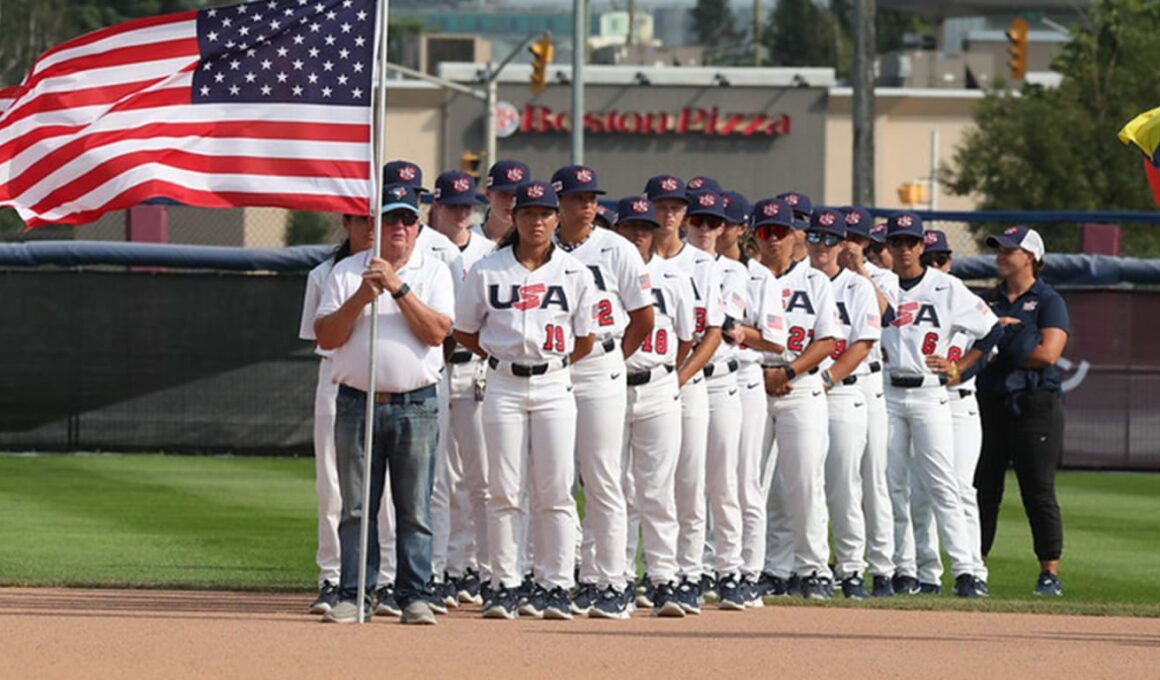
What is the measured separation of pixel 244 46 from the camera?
417 inches

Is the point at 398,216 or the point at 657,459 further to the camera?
the point at 657,459

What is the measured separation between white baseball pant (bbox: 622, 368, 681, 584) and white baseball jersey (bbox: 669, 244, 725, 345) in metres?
0.35

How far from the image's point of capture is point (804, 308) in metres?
12.2

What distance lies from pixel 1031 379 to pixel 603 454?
3537 mm

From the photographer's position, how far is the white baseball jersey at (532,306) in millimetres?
10523

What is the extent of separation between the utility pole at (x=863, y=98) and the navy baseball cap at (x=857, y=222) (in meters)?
14.6

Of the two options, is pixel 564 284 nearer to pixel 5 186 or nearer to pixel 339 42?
pixel 339 42

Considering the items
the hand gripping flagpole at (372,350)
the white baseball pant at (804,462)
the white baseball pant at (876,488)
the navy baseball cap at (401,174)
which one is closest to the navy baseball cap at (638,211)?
the navy baseball cap at (401,174)

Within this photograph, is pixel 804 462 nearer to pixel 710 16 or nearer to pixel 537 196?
pixel 537 196

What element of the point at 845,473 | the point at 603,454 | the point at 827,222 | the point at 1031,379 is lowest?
the point at 845,473

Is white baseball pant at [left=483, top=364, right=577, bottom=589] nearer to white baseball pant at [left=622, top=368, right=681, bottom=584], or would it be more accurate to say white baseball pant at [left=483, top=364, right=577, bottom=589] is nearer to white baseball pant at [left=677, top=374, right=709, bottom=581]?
white baseball pant at [left=622, top=368, right=681, bottom=584]

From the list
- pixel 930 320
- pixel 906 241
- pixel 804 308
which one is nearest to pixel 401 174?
pixel 804 308

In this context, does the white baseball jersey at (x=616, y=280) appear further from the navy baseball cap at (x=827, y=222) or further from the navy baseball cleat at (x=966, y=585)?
the navy baseball cleat at (x=966, y=585)

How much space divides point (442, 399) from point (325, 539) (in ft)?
3.20
